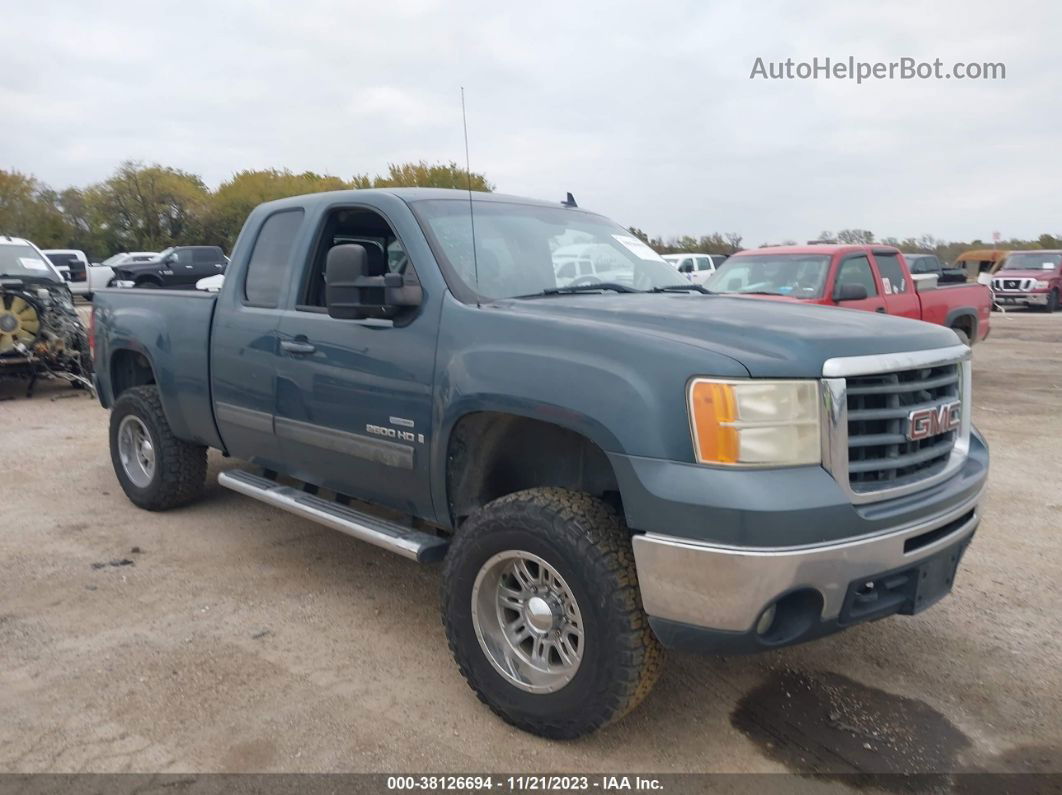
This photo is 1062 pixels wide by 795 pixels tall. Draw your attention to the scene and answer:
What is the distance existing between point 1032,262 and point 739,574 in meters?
27.8

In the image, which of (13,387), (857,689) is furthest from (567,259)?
(13,387)

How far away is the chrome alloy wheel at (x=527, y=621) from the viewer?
2980mm

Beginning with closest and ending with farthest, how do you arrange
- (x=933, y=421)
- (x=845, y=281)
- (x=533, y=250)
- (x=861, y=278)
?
(x=933, y=421)
(x=533, y=250)
(x=845, y=281)
(x=861, y=278)

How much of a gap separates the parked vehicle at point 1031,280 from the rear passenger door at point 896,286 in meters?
18.1

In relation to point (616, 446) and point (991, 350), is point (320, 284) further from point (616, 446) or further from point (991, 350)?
point (991, 350)

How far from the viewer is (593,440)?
2.85m

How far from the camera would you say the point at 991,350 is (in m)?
15.9

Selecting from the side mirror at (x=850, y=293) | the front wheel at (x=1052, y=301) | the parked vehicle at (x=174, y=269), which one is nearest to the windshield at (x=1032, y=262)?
the front wheel at (x=1052, y=301)

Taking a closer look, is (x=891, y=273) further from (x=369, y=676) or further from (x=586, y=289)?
(x=369, y=676)

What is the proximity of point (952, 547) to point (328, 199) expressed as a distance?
125 inches

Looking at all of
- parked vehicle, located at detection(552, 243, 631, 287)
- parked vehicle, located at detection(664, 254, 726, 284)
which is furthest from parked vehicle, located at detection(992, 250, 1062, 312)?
parked vehicle, located at detection(552, 243, 631, 287)

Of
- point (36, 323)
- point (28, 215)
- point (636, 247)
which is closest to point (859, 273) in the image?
point (636, 247)

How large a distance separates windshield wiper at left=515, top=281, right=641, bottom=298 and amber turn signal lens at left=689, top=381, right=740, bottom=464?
123 cm

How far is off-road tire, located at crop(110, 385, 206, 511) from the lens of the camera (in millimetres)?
5355
